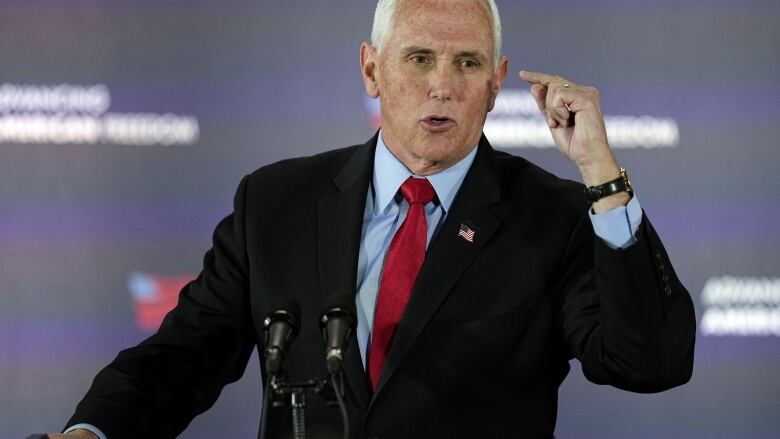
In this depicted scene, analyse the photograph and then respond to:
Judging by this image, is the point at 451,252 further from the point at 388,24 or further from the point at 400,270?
the point at 388,24

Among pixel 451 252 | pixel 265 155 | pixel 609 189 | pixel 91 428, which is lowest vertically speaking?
pixel 91 428

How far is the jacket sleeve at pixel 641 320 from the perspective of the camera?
2219 millimetres

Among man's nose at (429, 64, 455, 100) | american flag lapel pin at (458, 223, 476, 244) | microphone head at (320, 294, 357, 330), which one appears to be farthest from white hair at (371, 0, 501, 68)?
microphone head at (320, 294, 357, 330)

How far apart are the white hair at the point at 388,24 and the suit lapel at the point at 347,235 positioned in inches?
10.2

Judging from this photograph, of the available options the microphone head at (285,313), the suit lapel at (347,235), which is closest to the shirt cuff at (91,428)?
the suit lapel at (347,235)

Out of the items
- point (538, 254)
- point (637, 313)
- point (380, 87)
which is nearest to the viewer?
point (637, 313)

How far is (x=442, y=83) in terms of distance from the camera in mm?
2537

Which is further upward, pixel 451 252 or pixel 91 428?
pixel 451 252

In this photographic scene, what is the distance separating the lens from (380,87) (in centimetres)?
272

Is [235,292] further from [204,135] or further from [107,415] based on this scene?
[204,135]

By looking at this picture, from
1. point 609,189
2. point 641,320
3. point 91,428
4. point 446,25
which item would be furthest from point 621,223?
point 91,428

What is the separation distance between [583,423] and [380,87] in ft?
5.98

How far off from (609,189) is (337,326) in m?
0.72

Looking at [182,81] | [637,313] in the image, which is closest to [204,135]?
[182,81]
